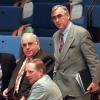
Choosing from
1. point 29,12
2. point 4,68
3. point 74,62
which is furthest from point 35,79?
point 29,12

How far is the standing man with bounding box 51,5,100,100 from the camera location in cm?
301

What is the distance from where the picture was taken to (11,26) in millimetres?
5059

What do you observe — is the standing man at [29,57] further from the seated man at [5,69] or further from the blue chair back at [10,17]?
the blue chair back at [10,17]

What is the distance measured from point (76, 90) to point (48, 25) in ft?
7.00

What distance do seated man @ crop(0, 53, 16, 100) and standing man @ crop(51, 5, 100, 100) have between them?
1.80 ft

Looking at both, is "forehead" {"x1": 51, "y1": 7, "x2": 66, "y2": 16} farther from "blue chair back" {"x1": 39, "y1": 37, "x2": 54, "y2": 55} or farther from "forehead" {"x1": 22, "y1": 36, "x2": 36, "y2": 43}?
"blue chair back" {"x1": 39, "y1": 37, "x2": 54, "y2": 55}

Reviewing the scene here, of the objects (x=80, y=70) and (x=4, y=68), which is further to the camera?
(x=4, y=68)

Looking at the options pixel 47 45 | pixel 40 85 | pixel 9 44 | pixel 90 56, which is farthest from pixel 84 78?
pixel 9 44

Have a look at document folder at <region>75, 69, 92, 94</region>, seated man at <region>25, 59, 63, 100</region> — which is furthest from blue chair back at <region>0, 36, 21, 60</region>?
seated man at <region>25, 59, 63, 100</region>

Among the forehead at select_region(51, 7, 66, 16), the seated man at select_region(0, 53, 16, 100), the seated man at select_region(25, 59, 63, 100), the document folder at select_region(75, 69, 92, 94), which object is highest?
the forehead at select_region(51, 7, 66, 16)

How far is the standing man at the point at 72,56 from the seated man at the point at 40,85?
365 mm

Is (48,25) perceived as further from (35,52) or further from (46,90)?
(46,90)

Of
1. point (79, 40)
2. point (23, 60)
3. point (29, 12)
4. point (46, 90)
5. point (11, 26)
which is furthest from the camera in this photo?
point (29, 12)

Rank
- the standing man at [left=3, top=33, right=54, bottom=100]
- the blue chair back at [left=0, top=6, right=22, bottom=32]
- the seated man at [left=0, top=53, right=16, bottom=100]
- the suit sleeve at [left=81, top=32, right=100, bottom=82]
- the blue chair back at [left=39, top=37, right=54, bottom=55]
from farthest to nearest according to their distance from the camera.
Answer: the blue chair back at [left=0, top=6, right=22, bottom=32], the blue chair back at [left=39, top=37, right=54, bottom=55], the seated man at [left=0, top=53, right=16, bottom=100], the standing man at [left=3, top=33, right=54, bottom=100], the suit sleeve at [left=81, top=32, right=100, bottom=82]
